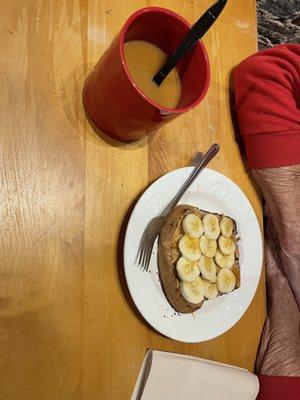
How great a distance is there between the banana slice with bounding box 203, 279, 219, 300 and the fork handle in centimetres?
16

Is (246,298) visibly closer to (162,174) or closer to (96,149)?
(162,174)

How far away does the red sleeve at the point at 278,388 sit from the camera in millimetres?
1070

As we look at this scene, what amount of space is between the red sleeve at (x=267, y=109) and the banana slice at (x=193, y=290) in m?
0.33

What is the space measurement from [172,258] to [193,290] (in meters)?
0.07

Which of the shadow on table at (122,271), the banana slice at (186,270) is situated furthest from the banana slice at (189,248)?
the shadow on table at (122,271)

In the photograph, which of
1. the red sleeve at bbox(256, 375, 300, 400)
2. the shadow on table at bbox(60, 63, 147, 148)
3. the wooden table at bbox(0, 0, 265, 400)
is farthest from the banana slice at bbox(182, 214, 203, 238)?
the red sleeve at bbox(256, 375, 300, 400)

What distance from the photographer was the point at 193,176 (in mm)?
914

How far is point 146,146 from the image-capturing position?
0.92 metres

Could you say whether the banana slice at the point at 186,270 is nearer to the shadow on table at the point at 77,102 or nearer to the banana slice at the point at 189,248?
the banana slice at the point at 189,248

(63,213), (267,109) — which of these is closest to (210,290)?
(63,213)

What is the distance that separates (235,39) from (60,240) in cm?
66

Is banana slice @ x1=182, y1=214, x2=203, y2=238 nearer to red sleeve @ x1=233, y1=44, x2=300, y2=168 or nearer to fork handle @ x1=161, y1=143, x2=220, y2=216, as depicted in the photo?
fork handle @ x1=161, y1=143, x2=220, y2=216

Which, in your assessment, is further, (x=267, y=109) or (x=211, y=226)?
(x=267, y=109)

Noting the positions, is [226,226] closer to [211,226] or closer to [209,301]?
[211,226]
